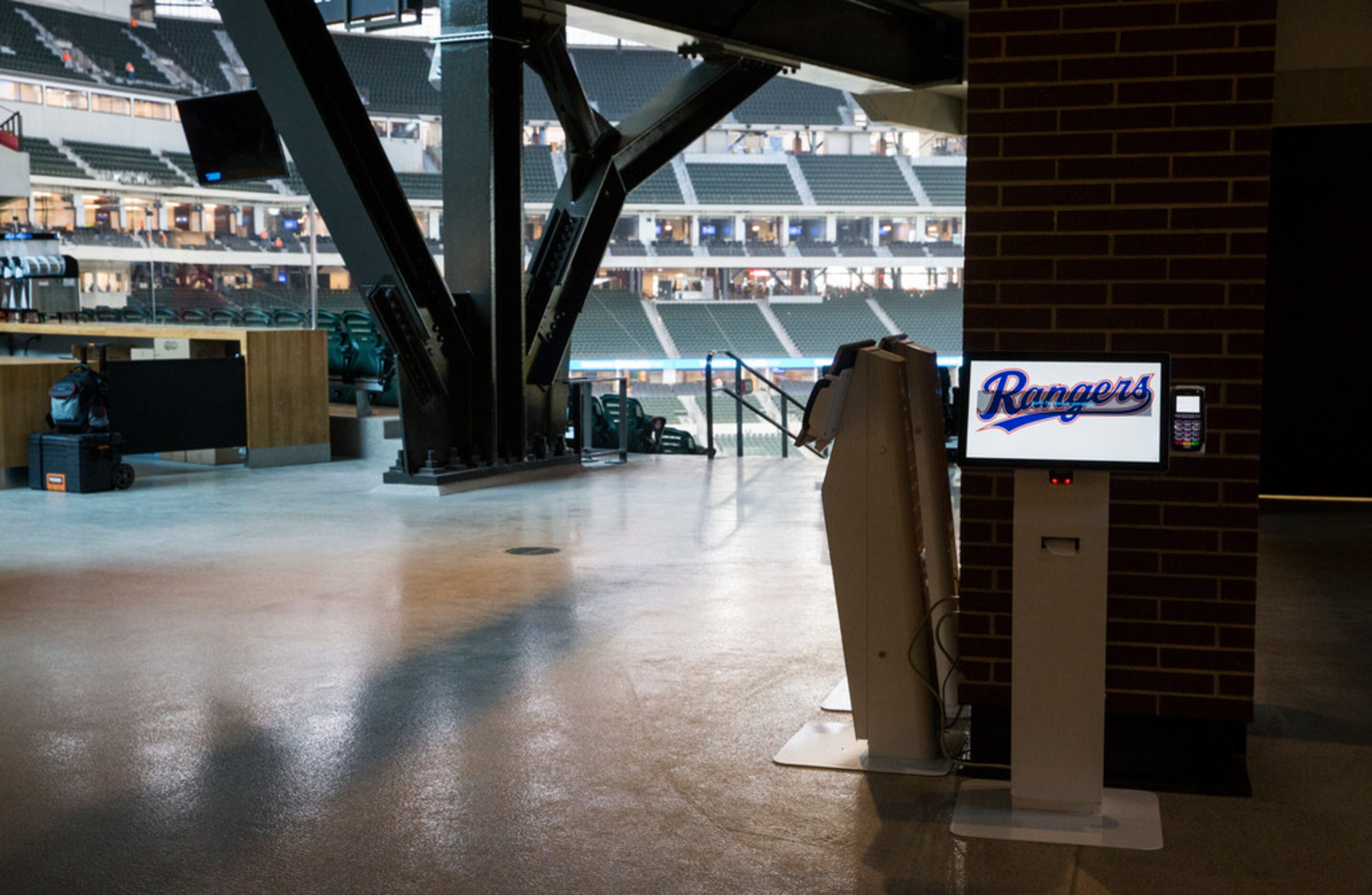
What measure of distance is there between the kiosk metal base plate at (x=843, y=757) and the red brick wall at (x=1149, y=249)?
50 cm

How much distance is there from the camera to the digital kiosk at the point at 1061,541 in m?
3.07

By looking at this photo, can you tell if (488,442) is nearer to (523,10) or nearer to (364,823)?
(523,10)

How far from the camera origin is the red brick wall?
3480 mm

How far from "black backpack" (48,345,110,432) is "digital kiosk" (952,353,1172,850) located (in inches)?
314

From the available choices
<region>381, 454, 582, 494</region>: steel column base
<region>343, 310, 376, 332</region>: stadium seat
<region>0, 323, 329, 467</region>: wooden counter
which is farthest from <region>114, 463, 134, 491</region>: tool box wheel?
<region>343, 310, 376, 332</region>: stadium seat

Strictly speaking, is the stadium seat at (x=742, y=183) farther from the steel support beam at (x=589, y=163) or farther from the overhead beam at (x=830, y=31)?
the steel support beam at (x=589, y=163)

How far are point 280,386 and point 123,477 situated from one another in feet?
→ 5.17

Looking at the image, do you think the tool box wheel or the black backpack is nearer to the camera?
the black backpack

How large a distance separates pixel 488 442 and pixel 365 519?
196cm

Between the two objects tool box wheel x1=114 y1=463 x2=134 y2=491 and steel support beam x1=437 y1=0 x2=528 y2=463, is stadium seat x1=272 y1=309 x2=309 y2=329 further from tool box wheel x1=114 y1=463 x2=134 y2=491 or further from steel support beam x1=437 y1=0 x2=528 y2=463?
steel support beam x1=437 y1=0 x2=528 y2=463

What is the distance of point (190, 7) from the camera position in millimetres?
45188

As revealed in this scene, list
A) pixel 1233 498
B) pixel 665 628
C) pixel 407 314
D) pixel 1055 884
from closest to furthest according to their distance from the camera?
pixel 1055 884
pixel 1233 498
pixel 665 628
pixel 407 314

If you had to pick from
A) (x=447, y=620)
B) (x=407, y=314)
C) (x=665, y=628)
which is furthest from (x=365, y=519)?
(x=665, y=628)

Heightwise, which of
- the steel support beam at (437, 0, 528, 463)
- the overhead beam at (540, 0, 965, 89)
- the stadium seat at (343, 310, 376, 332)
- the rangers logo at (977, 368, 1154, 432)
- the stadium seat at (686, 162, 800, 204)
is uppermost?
the stadium seat at (686, 162, 800, 204)
